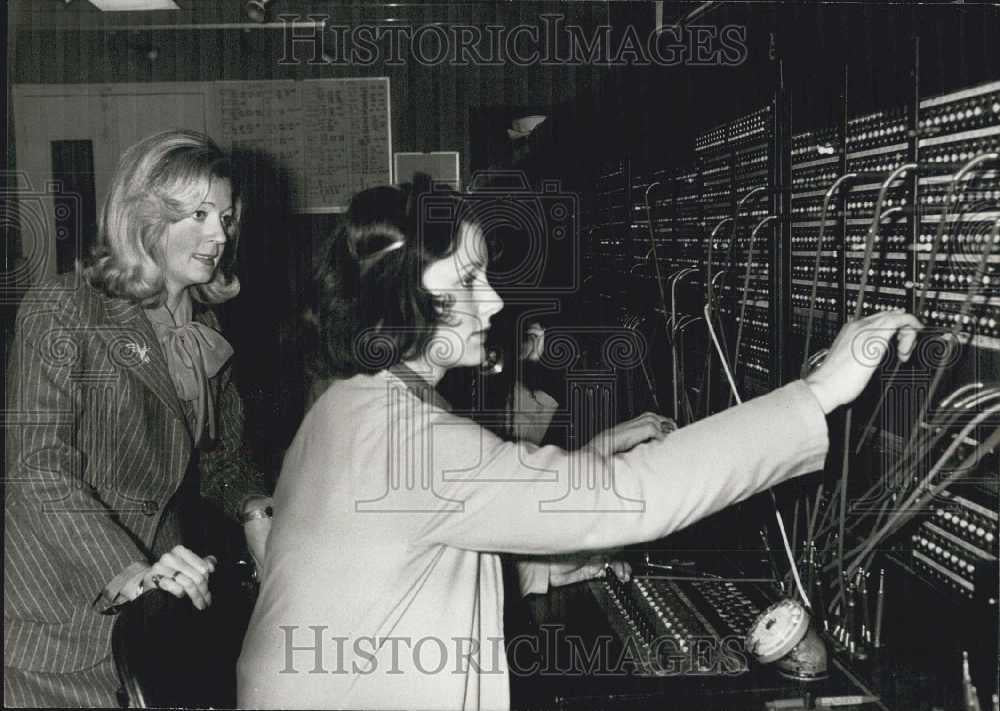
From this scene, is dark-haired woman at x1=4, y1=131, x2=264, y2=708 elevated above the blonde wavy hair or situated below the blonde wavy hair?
below

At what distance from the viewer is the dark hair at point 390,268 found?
1.30 m

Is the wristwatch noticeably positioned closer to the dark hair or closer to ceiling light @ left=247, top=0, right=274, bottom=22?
the dark hair

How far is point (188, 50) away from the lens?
15.9 ft

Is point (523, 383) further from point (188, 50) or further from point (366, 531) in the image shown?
point (188, 50)

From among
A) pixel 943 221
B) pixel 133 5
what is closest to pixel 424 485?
pixel 943 221

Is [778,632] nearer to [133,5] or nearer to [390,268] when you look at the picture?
[390,268]

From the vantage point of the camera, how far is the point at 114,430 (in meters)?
1.77

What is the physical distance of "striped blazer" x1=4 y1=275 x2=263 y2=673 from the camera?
160 cm

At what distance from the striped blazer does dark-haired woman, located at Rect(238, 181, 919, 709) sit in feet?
1.57

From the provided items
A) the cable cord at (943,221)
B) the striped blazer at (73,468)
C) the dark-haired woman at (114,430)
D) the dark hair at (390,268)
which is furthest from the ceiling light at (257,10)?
the cable cord at (943,221)

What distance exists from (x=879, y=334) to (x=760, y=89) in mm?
769

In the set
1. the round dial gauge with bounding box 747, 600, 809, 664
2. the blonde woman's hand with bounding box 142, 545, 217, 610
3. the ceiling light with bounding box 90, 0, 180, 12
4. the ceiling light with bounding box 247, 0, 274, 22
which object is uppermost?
the ceiling light with bounding box 90, 0, 180, 12

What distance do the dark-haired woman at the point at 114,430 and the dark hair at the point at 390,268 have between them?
51 centimetres

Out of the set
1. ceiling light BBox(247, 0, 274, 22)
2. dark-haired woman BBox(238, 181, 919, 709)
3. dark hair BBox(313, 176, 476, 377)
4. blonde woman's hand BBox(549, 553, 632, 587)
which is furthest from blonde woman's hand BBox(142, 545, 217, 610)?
ceiling light BBox(247, 0, 274, 22)
